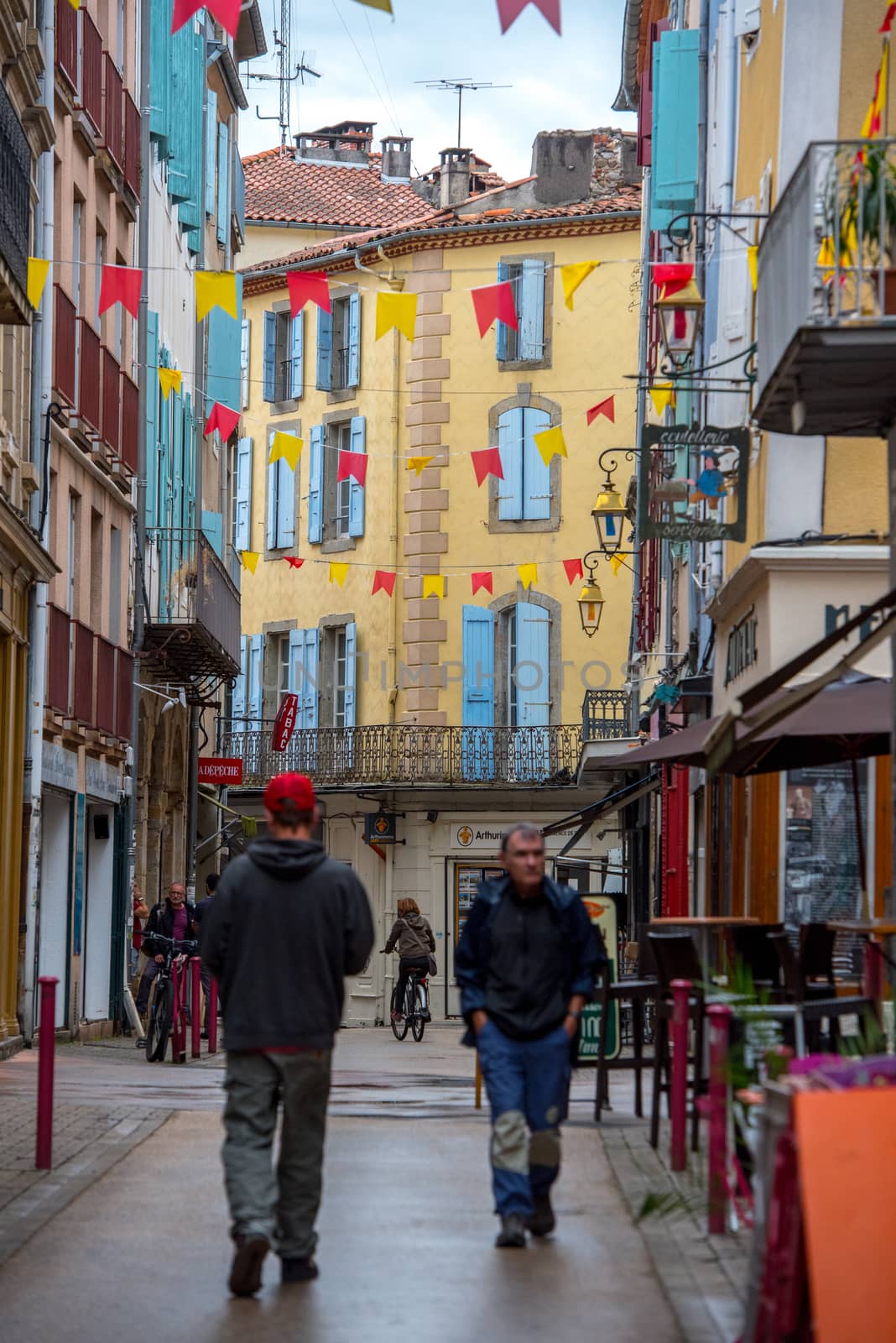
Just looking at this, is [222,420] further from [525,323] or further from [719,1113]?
[719,1113]

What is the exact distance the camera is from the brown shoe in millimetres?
7988

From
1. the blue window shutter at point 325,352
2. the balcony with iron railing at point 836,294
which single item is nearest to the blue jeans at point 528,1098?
the balcony with iron railing at point 836,294

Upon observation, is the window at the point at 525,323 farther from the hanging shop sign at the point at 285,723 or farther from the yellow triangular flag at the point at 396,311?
the yellow triangular flag at the point at 396,311

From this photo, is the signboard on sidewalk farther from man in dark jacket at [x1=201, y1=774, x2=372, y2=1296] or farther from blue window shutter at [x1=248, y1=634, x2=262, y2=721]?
man in dark jacket at [x1=201, y1=774, x2=372, y2=1296]

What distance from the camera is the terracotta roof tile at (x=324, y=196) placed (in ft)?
169

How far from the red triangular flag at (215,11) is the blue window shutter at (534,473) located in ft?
105

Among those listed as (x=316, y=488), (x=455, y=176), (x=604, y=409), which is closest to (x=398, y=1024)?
(x=604, y=409)

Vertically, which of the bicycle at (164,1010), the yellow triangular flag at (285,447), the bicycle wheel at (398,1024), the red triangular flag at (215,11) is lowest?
the bicycle wheel at (398,1024)

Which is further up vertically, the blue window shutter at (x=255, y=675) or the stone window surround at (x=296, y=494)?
the stone window surround at (x=296, y=494)

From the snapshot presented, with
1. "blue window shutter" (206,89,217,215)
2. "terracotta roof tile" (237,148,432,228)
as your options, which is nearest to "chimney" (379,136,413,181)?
"terracotta roof tile" (237,148,432,228)

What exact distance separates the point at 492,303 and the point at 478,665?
24541 mm

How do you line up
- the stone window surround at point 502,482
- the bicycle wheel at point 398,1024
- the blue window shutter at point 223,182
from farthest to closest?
the stone window surround at point 502,482, the blue window shutter at point 223,182, the bicycle wheel at point 398,1024

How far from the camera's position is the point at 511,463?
47.4 metres

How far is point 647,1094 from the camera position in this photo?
16828 millimetres
